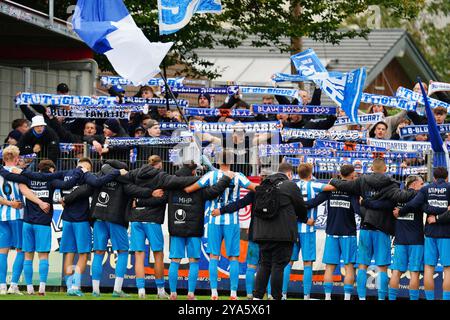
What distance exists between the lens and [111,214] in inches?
757

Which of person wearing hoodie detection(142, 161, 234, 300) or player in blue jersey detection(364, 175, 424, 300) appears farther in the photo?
person wearing hoodie detection(142, 161, 234, 300)

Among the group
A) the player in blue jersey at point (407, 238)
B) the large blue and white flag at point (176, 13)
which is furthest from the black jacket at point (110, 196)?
the player in blue jersey at point (407, 238)

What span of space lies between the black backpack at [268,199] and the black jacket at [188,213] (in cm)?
149

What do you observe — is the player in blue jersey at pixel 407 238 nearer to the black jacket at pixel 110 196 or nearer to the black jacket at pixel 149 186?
the black jacket at pixel 149 186

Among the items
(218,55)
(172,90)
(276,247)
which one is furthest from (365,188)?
(218,55)

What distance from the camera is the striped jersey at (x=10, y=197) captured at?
767 inches

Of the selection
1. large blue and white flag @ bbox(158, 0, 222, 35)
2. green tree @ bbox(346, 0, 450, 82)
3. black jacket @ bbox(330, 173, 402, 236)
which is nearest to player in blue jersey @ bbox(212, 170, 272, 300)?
black jacket @ bbox(330, 173, 402, 236)

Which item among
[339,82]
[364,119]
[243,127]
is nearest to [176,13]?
[243,127]

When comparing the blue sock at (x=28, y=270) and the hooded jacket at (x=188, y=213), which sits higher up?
the hooded jacket at (x=188, y=213)

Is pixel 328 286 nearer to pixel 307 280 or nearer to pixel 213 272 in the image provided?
pixel 307 280

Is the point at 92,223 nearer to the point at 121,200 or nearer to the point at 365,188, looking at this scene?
the point at 121,200

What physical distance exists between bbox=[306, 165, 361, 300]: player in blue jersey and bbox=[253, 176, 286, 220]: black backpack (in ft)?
5.63

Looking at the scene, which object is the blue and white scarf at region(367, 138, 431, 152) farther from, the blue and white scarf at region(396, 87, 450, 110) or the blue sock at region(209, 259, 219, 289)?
the blue sock at region(209, 259, 219, 289)

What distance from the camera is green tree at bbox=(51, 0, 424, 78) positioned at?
28219 mm
